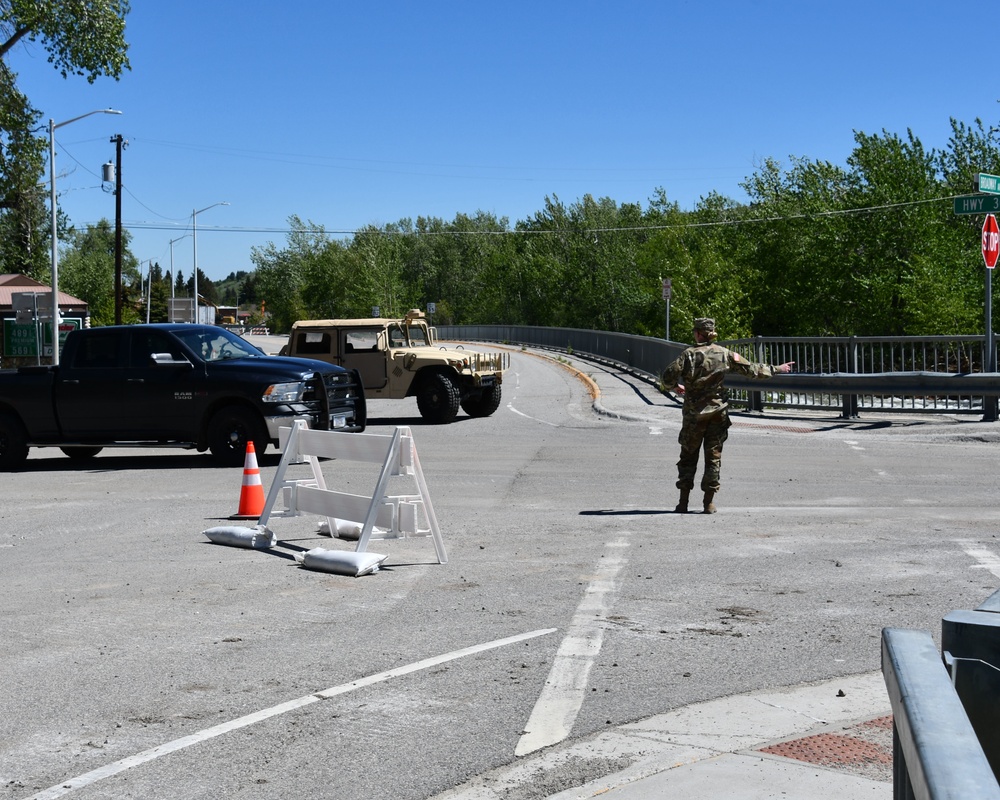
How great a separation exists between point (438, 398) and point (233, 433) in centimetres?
669

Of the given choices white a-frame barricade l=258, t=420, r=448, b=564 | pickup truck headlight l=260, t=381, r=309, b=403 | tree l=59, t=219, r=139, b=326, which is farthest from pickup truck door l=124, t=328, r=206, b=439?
tree l=59, t=219, r=139, b=326

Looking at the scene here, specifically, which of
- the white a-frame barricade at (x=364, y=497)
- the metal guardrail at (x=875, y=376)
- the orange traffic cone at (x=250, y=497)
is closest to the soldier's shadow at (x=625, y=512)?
the white a-frame barricade at (x=364, y=497)

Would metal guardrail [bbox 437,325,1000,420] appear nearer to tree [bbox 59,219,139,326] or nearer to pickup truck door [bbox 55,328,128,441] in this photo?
pickup truck door [bbox 55,328,128,441]

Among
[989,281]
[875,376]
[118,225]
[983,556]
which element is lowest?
[983,556]

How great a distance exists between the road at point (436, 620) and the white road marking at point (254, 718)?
0.02 metres

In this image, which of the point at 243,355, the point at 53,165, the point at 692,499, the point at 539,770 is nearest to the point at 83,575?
the point at 539,770

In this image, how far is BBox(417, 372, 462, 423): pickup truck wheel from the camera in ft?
72.4

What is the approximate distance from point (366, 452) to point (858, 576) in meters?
3.69

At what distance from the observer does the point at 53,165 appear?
42812 mm

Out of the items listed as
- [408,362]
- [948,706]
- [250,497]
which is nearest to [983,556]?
[250,497]

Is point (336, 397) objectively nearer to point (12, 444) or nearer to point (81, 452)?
point (81, 452)

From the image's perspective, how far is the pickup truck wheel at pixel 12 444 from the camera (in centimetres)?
1631

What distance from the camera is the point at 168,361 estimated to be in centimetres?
1608

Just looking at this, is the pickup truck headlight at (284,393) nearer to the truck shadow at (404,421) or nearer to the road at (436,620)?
the road at (436,620)
